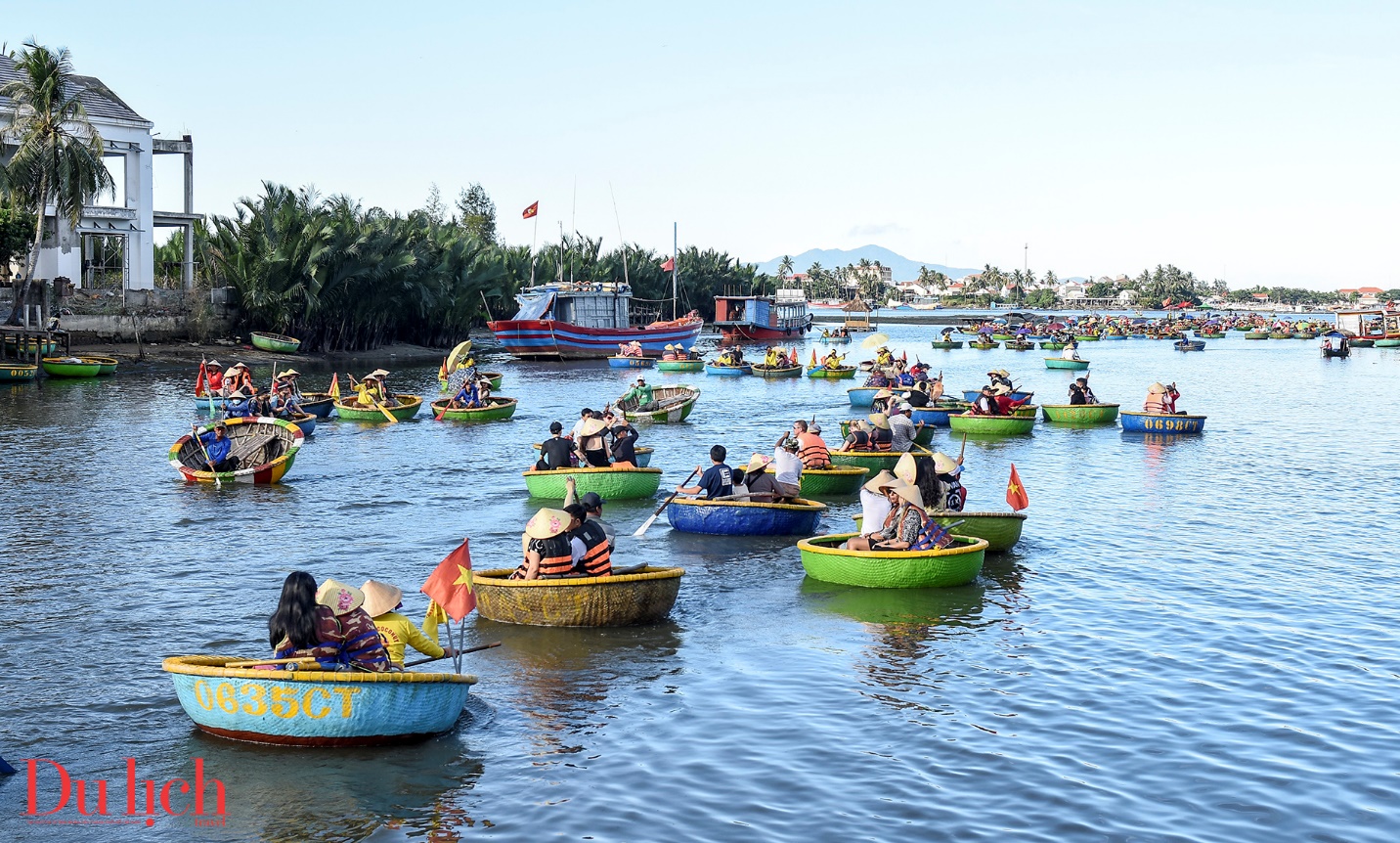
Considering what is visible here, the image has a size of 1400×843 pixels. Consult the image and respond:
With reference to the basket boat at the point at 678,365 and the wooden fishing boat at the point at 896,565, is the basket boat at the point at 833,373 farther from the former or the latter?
the wooden fishing boat at the point at 896,565

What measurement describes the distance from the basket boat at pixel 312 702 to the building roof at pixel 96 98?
5384cm

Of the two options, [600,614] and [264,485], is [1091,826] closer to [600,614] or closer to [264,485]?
[600,614]

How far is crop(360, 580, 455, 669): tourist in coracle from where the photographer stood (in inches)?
424

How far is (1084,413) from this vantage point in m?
38.1

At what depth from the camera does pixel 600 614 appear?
14094mm

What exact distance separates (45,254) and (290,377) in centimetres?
2743

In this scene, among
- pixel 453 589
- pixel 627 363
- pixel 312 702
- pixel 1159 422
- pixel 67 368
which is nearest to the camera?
pixel 312 702

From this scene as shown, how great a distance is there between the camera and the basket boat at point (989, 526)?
17.8 meters

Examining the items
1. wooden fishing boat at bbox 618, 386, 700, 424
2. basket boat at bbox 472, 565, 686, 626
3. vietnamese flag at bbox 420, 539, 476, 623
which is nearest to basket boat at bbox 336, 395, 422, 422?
wooden fishing boat at bbox 618, 386, 700, 424

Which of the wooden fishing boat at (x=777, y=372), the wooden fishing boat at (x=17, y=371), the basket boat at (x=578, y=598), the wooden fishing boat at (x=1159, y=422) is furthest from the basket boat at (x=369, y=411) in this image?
the wooden fishing boat at (x=777, y=372)

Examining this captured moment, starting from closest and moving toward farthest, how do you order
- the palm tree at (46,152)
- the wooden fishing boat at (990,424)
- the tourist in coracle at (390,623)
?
the tourist in coracle at (390,623) < the wooden fishing boat at (990,424) < the palm tree at (46,152)

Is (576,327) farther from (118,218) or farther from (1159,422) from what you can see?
(1159,422)

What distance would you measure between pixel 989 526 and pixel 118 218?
51.3m

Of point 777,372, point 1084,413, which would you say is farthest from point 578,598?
point 777,372
